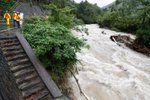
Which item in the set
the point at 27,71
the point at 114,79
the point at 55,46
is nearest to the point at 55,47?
the point at 55,46

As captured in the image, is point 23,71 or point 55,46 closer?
point 23,71

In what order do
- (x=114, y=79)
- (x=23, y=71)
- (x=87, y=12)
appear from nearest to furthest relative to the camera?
1. (x=23, y=71)
2. (x=114, y=79)
3. (x=87, y=12)

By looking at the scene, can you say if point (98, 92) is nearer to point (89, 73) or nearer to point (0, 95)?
point (89, 73)

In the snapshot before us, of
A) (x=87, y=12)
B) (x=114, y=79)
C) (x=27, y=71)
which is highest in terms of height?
(x=27, y=71)

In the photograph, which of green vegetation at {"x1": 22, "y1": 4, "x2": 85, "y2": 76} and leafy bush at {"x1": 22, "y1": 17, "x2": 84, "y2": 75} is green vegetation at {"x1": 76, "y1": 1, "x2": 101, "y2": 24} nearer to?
green vegetation at {"x1": 22, "y1": 4, "x2": 85, "y2": 76}

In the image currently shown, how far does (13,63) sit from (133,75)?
8.76 m

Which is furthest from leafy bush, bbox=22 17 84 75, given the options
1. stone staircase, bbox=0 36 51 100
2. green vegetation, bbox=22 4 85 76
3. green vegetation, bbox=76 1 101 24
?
green vegetation, bbox=76 1 101 24

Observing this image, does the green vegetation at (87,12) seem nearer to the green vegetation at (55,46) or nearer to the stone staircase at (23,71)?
the green vegetation at (55,46)

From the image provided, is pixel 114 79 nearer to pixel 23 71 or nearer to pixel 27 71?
pixel 27 71

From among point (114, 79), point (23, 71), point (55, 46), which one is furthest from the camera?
point (114, 79)

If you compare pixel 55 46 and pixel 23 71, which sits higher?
pixel 55 46

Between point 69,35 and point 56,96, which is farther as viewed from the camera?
point 69,35

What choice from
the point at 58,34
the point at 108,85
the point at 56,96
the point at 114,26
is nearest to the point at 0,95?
the point at 56,96

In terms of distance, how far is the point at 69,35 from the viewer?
10.9 m
